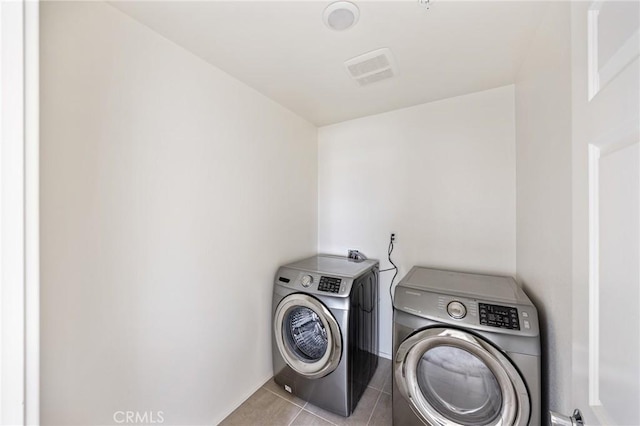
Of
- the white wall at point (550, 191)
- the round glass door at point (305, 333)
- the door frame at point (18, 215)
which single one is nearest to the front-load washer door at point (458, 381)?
the white wall at point (550, 191)

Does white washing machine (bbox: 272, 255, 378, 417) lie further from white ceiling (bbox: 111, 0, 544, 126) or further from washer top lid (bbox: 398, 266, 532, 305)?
white ceiling (bbox: 111, 0, 544, 126)

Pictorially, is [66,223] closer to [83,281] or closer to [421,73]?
[83,281]

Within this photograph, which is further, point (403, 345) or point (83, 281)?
point (403, 345)

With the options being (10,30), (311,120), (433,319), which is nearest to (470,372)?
(433,319)

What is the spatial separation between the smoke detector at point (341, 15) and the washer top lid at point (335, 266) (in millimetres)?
1482

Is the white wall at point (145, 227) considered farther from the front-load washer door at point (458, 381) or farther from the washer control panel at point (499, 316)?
the washer control panel at point (499, 316)

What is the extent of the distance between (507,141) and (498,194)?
1.34 feet

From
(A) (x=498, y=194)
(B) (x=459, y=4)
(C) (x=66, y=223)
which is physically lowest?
(C) (x=66, y=223)

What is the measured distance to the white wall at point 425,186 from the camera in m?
1.77

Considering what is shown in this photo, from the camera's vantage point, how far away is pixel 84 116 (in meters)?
0.96

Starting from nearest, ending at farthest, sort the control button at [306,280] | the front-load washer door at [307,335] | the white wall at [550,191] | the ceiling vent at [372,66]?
1. the white wall at [550,191]
2. the ceiling vent at [372,66]
3. the front-load washer door at [307,335]
4. the control button at [306,280]

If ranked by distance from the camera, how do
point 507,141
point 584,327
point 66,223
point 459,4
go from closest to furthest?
point 584,327 < point 66,223 < point 459,4 < point 507,141

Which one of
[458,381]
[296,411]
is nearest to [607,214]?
[458,381]

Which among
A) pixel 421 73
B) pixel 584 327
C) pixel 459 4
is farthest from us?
pixel 421 73
